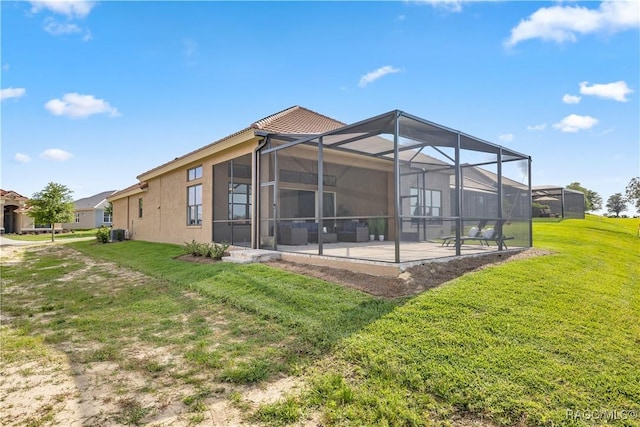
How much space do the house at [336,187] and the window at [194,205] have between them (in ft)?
0.14

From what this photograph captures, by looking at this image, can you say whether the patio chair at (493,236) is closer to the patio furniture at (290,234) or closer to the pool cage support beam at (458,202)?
the pool cage support beam at (458,202)

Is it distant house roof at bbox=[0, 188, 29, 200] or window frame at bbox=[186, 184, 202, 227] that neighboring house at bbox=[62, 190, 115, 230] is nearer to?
distant house roof at bbox=[0, 188, 29, 200]

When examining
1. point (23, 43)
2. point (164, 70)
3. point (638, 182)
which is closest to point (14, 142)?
point (23, 43)

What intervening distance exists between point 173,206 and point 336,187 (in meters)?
7.09

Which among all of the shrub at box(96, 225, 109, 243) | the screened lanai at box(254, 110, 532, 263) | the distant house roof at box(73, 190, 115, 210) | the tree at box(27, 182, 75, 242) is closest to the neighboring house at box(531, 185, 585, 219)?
the screened lanai at box(254, 110, 532, 263)

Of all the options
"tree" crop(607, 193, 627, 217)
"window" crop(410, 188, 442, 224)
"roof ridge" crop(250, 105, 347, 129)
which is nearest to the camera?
"window" crop(410, 188, 442, 224)

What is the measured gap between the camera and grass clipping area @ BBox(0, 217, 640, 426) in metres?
2.40

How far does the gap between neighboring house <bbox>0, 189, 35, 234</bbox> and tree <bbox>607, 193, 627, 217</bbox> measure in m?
83.8

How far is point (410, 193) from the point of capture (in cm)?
768

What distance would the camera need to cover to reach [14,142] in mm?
14211

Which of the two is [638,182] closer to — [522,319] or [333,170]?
[333,170]

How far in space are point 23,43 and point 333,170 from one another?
10593 millimetres

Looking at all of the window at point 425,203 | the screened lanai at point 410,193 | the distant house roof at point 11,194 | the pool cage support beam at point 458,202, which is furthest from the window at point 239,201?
the distant house roof at point 11,194

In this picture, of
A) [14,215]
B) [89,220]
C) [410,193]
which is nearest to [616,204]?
[410,193]
